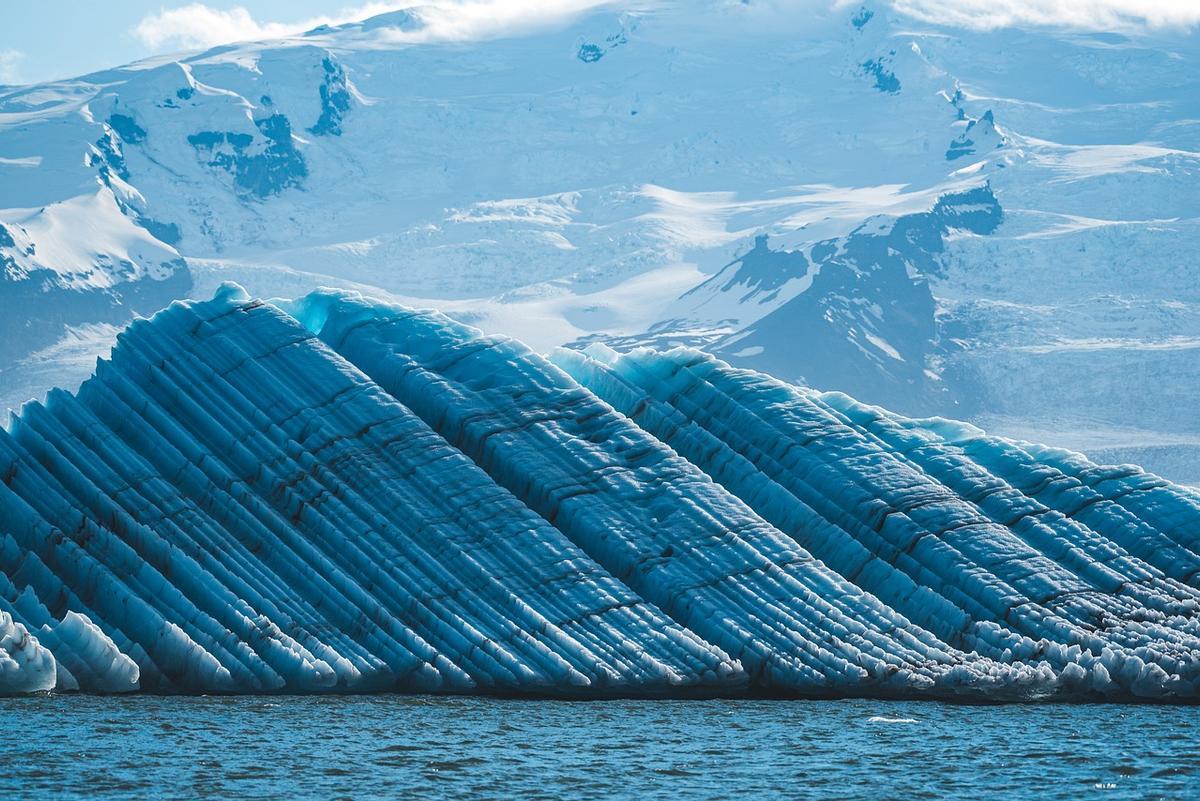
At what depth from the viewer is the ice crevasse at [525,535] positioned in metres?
39.1

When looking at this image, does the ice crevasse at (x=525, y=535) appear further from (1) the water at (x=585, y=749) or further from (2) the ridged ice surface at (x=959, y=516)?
(1) the water at (x=585, y=749)

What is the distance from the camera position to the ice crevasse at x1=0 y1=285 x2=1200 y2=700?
39.1 meters

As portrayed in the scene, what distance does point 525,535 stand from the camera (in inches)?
1668

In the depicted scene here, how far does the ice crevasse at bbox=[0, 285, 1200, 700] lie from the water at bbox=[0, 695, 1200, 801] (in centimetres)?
100

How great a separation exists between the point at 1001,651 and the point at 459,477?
12298 mm

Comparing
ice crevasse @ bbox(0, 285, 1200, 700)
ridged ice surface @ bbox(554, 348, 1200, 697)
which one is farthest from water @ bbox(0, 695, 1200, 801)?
ridged ice surface @ bbox(554, 348, 1200, 697)

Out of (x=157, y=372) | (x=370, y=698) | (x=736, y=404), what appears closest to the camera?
(x=370, y=698)

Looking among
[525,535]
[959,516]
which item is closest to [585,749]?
[525,535]

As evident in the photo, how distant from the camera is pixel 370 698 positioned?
127 feet

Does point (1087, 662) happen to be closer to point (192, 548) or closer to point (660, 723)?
point (660, 723)

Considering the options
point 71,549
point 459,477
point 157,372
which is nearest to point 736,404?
point 459,477

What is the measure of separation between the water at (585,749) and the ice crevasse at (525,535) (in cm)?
100

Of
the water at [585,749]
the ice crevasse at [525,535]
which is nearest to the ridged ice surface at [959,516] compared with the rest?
the ice crevasse at [525,535]

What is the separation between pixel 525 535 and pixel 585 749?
27.7 ft
